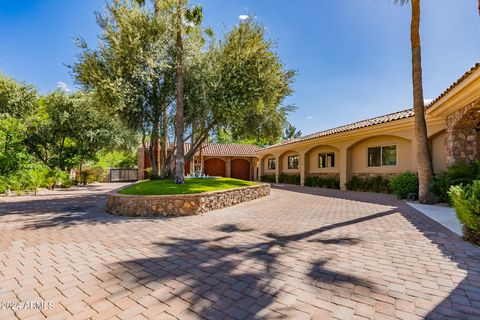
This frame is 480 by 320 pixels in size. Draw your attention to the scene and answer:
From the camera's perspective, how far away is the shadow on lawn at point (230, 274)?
293 cm

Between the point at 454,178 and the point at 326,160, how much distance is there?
10787 mm

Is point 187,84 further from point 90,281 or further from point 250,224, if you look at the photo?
point 90,281

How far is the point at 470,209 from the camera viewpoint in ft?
16.1

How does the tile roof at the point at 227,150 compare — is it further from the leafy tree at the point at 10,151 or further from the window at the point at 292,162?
the leafy tree at the point at 10,151

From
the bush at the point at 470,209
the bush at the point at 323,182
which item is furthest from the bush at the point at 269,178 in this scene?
the bush at the point at 470,209

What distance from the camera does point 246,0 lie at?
42.1ft

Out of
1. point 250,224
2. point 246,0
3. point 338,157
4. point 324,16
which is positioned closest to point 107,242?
point 250,224

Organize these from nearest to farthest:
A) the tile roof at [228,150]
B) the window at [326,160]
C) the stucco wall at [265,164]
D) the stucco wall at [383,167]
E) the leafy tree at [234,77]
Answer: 1. the leafy tree at [234,77]
2. the stucco wall at [383,167]
3. the window at [326,160]
4. the stucco wall at [265,164]
5. the tile roof at [228,150]

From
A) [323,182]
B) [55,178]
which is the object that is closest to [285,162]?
[323,182]

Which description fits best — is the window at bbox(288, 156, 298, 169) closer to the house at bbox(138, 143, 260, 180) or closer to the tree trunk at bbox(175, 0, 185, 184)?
the house at bbox(138, 143, 260, 180)

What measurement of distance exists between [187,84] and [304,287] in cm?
1144

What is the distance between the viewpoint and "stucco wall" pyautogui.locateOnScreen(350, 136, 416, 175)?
13.7 metres

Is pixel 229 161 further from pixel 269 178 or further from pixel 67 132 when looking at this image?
pixel 67 132

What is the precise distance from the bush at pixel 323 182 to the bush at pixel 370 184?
117cm
